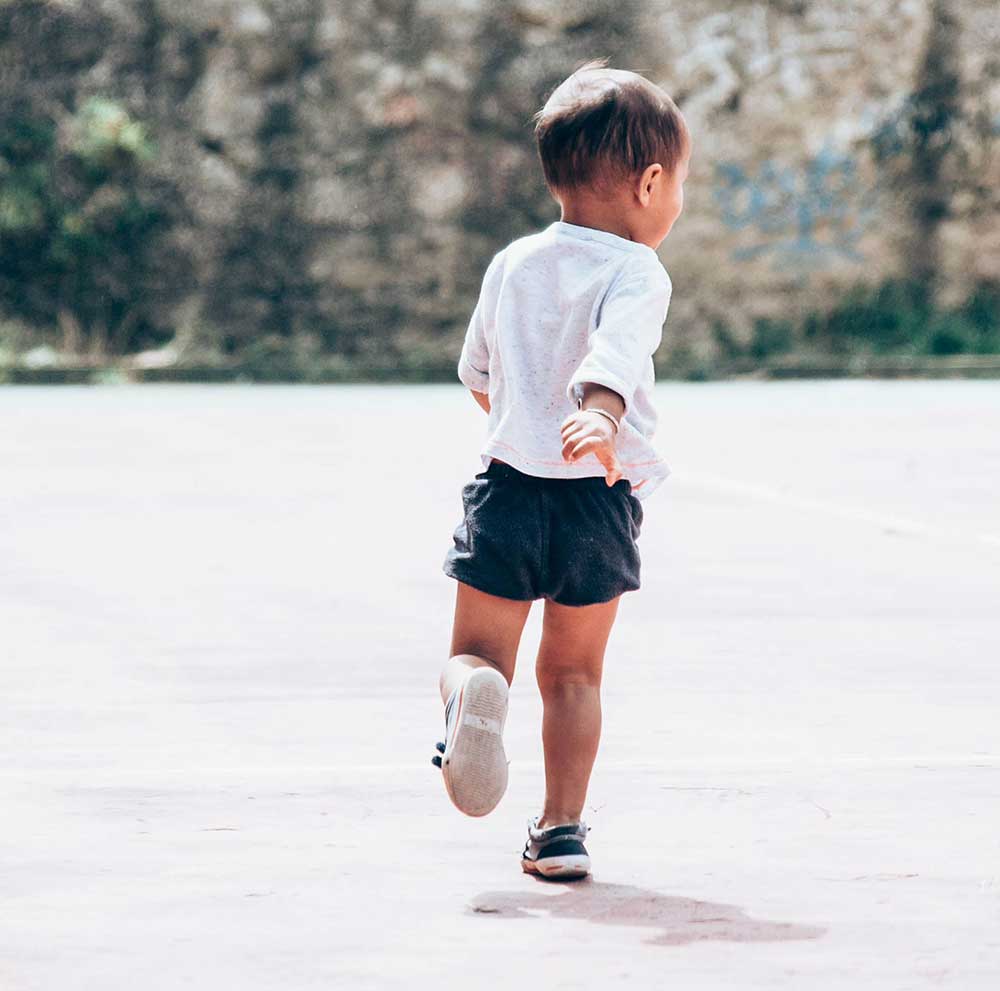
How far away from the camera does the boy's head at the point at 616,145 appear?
4621 mm

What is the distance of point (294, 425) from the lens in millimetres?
18703

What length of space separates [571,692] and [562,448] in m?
0.46

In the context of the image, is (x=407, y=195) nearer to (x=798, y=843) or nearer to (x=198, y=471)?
(x=198, y=471)

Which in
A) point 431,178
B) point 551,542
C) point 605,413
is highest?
point 431,178

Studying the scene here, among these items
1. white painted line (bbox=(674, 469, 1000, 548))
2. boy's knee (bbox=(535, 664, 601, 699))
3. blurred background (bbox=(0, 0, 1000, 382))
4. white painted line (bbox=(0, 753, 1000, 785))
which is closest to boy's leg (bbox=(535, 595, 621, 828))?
boy's knee (bbox=(535, 664, 601, 699))

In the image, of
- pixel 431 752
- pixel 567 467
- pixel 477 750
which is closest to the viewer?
pixel 477 750

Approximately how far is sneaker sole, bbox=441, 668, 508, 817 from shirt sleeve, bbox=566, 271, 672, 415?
53 centimetres

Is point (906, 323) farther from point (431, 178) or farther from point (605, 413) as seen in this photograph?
point (605, 413)

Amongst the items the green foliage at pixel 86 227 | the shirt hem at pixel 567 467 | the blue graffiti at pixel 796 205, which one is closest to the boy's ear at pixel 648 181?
the shirt hem at pixel 567 467

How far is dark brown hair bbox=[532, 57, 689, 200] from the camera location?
4.62 metres

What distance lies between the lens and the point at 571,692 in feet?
15.3

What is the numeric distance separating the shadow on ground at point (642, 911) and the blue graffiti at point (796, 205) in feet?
79.5

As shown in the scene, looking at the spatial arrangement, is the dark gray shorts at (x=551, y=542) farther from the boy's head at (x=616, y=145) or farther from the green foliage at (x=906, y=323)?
the green foliage at (x=906, y=323)

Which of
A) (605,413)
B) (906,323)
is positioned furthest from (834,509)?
(906,323)
